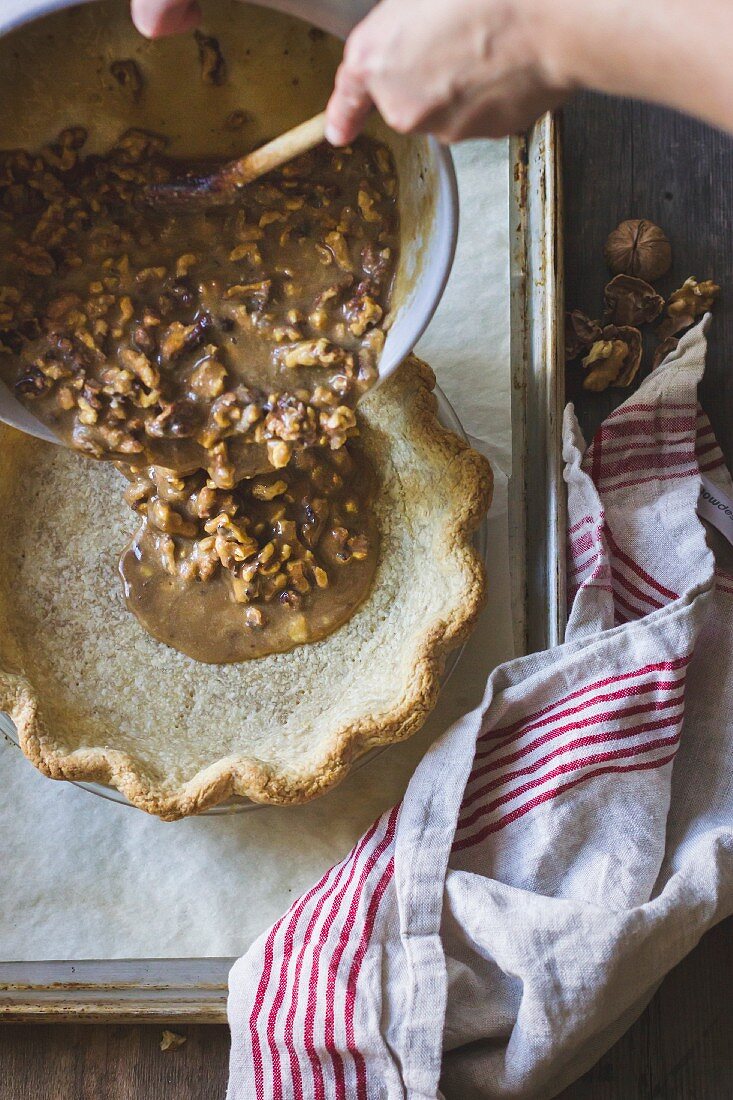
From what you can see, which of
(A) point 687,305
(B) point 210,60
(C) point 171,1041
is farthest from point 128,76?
(C) point 171,1041

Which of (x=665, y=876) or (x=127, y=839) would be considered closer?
(x=665, y=876)

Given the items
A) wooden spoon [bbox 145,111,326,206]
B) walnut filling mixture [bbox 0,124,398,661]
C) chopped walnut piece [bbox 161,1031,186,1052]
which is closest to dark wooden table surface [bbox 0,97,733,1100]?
chopped walnut piece [bbox 161,1031,186,1052]

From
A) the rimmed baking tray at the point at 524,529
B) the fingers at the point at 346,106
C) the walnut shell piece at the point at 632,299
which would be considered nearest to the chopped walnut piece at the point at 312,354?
the fingers at the point at 346,106

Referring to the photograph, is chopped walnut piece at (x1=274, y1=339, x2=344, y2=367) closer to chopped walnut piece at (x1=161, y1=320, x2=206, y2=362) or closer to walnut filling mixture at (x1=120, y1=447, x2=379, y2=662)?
chopped walnut piece at (x1=161, y1=320, x2=206, y2=362)

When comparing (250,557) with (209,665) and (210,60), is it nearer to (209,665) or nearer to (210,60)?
(209,665)

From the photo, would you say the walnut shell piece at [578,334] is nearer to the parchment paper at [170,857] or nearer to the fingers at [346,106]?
the parchment paper at [170,857]

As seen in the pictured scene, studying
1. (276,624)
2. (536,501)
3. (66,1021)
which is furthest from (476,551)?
(66,1021)

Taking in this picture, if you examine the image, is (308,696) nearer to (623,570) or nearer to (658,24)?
(623,570)
